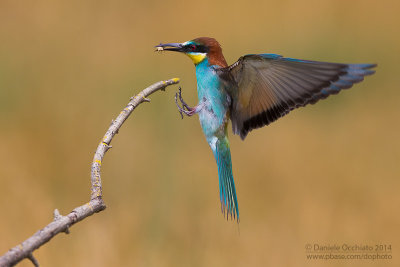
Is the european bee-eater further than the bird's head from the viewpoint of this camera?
No

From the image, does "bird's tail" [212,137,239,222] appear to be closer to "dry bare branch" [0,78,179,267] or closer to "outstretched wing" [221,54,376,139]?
"outstretched wing" [221,54,376,139]

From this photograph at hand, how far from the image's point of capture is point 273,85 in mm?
1495

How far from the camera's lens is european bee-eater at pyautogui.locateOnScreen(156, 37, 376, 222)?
141 centimetres

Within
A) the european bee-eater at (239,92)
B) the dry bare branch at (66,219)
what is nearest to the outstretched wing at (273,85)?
the european bee-eater at (239,92)

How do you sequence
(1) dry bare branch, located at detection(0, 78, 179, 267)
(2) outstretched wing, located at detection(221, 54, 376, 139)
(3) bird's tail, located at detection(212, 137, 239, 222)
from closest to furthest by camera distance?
(1) dry bare branch, located at detection(0, 78, 179, 267) < (2) outstretched wing, located at detection(221, 54, 376, 139) < (3) bird's tail, located at detection(212, 137, 239, 222)

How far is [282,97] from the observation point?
146 centimetres

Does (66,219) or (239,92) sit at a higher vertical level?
(239,92)

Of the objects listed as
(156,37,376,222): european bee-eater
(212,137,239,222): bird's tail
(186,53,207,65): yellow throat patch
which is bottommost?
(212,137,239,222): bird's tail

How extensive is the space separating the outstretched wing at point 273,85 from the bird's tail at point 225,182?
0.07 meters

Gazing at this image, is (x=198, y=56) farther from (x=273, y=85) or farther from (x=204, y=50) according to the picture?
(x=273, y=85)

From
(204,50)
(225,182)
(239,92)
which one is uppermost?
(204,50)

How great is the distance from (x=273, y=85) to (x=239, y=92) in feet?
0.30

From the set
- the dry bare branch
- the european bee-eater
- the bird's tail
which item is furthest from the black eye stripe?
the dry bare branch

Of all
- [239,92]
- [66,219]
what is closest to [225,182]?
[239,92]
